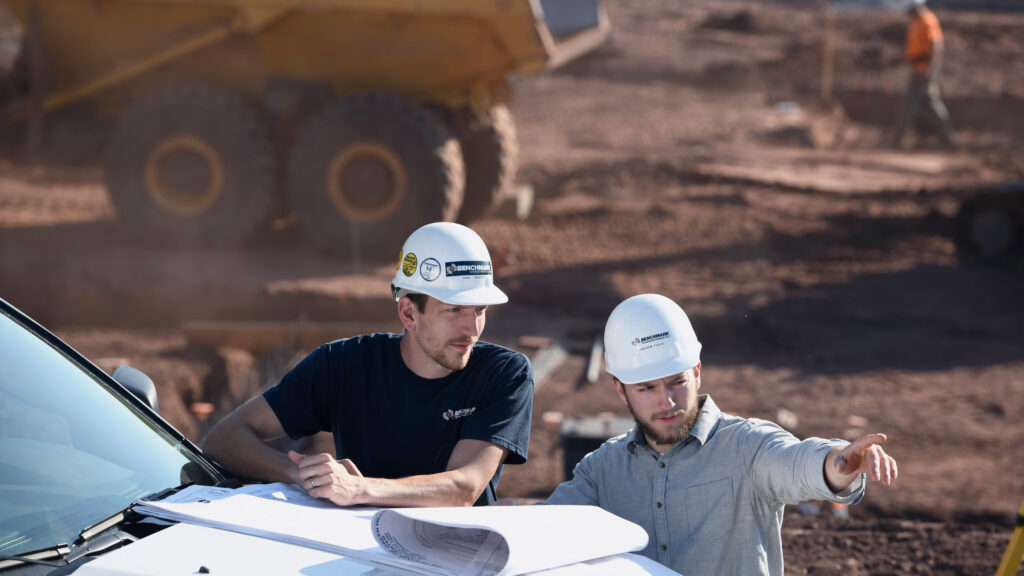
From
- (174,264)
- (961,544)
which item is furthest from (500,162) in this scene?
(961,544)

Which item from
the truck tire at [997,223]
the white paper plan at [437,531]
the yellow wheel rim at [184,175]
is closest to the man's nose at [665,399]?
the white paper plan at [437,531]

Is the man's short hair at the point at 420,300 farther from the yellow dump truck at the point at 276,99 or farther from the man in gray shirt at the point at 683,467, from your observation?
the yellow dump truck at the point at 276,99

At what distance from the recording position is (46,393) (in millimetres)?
3184

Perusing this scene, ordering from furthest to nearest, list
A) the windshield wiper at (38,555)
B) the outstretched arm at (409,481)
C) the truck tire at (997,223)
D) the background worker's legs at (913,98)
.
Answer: the background worker's legs at (913,98)
the truck tire at (997,223)
the outstretched arm at (409,481)
the windshield wiper at (38,555)

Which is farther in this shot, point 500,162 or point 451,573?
point 500,162

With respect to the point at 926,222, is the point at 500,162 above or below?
above

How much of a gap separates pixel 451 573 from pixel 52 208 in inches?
532

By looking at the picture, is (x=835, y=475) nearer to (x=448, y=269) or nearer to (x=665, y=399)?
(x=665, y=399)

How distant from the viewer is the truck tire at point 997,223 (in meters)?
12.3

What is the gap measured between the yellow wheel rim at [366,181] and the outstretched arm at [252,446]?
25.9 feet

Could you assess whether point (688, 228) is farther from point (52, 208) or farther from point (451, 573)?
point (451, 573)

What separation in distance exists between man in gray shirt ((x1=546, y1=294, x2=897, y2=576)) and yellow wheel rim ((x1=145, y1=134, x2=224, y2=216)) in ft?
29.7

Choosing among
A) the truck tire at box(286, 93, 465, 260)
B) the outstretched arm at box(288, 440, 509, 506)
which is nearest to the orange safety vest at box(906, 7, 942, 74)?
the truck tire at box(286, 93, 465, 260)

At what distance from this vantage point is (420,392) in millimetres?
3684
